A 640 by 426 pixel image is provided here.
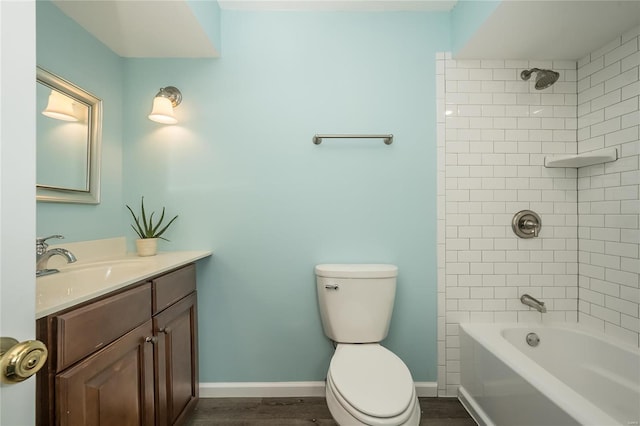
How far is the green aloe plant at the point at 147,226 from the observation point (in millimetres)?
1654

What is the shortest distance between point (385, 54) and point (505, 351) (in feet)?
5.57

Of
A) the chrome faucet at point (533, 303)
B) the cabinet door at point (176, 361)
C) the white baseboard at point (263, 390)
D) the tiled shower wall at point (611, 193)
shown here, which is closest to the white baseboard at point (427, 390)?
the white baseboard at point (263, 390)

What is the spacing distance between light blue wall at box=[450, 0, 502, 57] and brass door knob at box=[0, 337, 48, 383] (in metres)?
1.88

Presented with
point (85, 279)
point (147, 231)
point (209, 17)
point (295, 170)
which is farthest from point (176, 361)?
point (209, 17)

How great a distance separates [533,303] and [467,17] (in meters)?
1.62

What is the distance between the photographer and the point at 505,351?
1404 mm

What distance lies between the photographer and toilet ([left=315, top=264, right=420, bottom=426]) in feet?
3.59

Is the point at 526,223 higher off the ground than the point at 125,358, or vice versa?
the point at 526,223

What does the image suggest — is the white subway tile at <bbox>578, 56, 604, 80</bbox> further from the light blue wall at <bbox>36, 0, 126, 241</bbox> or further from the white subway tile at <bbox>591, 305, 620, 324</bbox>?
the light blue wall at <bbox>36, 0, 126, 241</bbox>

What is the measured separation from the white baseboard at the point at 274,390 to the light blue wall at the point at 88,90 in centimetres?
109

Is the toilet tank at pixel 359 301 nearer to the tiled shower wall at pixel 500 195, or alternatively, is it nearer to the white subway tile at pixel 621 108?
the tiled shower wall at pixel 500 195

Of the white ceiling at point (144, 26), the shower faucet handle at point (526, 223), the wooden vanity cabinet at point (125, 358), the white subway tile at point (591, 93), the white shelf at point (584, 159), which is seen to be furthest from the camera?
the shower faucet handle at point (526, 223)

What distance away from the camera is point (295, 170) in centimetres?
174

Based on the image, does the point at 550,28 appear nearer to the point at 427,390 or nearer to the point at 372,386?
the point at 372,386
